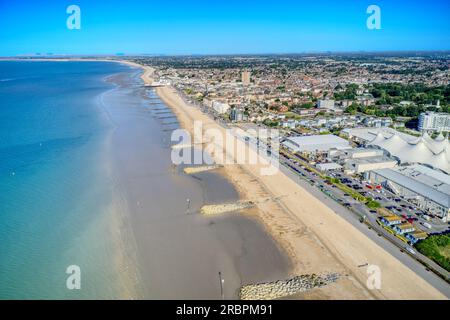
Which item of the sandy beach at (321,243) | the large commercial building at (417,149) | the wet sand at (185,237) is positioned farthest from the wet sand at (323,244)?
the large commercial building at (417,149)

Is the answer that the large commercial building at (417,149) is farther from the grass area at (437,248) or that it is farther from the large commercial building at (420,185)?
the grass area at (437,248)

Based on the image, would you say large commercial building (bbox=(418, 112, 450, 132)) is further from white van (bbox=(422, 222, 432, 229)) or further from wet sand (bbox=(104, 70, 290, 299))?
wet sand (bbox=(104, 70, 290, 299))

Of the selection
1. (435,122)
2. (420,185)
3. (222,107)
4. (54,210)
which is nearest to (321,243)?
(420,185)

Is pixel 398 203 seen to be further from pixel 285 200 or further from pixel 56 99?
pixel 56 99

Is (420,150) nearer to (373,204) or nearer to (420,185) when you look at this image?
(420,185)
